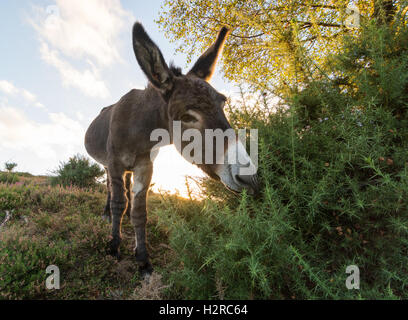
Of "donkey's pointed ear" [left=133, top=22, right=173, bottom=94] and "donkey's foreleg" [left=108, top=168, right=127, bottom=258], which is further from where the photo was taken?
"donkey's foreleg" [left=108, top=168, right=127, bottom=258]

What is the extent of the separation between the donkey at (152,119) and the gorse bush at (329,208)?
1.46ft

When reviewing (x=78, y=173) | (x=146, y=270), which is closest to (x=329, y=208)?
(x=146, y=270)

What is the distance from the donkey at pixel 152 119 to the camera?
2.42 metres

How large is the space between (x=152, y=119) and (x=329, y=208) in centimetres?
255

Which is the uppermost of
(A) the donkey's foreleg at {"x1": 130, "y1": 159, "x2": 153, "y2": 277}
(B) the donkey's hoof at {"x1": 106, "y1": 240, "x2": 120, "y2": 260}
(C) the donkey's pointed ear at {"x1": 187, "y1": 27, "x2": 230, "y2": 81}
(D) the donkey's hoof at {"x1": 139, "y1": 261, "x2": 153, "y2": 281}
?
(C) the donkey's pointed ear at {"x1": 187, "y1": 27, "x2": 230, "y2": 81}

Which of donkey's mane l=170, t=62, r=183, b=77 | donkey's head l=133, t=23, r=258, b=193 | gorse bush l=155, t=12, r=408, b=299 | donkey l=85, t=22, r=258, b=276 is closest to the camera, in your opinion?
gorse bush l=155, t=12, r=408, b=299

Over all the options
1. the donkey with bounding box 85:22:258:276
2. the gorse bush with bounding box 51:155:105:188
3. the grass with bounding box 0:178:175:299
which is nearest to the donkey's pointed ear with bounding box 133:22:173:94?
the donkey with bounding box 85:22:258:276

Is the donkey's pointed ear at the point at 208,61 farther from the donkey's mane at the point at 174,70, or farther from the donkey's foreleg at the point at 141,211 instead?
the donkey's foreleg at the point at 141,211

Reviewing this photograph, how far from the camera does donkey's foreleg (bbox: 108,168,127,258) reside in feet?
11.6

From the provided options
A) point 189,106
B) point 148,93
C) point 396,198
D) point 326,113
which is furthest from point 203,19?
point 396,198

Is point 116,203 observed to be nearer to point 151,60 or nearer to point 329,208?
point 151,60

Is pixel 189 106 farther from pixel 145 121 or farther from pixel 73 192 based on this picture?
pixel 73 192

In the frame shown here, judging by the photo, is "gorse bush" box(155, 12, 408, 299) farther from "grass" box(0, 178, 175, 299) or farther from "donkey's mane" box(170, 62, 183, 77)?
"donkey's mane" box(170, 62, 183, 77)

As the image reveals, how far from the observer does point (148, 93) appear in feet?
11.2
